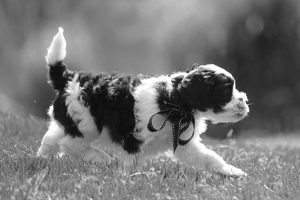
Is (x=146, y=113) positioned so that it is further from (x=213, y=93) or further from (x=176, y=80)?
(x=213, y=93)

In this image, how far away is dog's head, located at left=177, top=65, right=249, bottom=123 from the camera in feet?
20.0

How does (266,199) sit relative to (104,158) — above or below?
above

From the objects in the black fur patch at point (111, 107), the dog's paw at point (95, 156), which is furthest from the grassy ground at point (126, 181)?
the dog's paw at point (95, 156)

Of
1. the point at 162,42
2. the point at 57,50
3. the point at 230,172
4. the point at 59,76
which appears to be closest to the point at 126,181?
the point at 230,172

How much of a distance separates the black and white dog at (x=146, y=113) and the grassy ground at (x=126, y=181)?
0.23m

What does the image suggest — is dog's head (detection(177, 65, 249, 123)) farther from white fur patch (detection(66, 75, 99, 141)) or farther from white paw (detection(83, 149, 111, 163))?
white paw (detection(83, 149, 111, 163))

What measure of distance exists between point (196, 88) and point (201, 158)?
2.02 feet

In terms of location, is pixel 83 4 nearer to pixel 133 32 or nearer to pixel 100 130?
pixel 133 32

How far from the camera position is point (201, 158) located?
614cm

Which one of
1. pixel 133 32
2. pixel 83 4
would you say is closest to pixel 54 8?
pixel 83 4

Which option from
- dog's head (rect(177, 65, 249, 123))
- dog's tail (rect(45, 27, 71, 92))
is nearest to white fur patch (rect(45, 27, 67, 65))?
dog's tail (rect(45, 27, 71, 92))

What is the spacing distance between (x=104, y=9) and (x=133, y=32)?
1.54 meters

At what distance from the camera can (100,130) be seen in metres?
6.40

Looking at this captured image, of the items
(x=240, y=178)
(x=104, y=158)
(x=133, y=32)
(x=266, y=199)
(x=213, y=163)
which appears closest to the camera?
(x=266, y=199)
